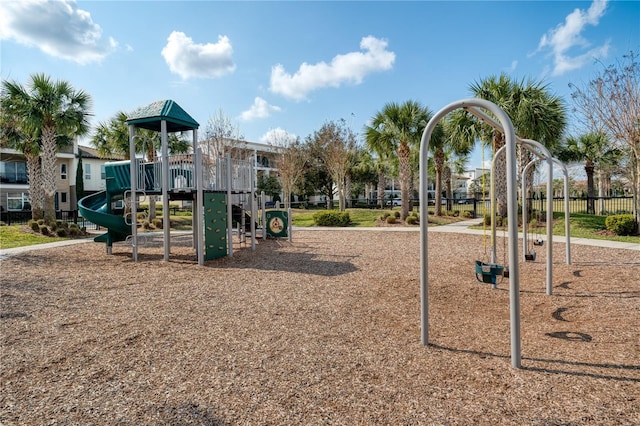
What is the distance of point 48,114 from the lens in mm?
17344

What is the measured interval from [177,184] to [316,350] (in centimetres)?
837

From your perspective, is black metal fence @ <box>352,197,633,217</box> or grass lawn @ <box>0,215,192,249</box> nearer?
grass lawn @ <box>0,215,192,249</box>

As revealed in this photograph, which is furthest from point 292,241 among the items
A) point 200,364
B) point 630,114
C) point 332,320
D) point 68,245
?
point 630,114

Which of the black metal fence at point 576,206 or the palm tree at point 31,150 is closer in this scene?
the palm tree at point 31,150

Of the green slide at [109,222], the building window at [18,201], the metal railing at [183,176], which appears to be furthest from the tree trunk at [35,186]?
the building window at [18,201]

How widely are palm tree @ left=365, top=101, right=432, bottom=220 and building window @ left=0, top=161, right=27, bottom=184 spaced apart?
31906 millimetres

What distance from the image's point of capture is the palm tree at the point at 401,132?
20987mm

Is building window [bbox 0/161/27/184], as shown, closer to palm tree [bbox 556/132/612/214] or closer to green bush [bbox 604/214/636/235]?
green bush [bbox 604/214/636/235]

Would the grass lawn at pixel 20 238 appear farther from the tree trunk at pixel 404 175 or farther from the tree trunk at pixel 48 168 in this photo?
the tree trunk at pixel 404 175

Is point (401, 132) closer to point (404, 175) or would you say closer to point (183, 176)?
point (404, 175)

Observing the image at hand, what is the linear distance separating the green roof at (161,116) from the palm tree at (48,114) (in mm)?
8983

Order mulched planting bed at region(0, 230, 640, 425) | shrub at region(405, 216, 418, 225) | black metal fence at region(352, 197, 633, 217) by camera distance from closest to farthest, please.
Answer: mulched planting bed at region(0, 230, 640, 425) → black metal fence at region(352, 197, 633, 217) → shrub at region(405, 216, 418, 225)

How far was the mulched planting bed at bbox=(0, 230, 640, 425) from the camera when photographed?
9.68 feet

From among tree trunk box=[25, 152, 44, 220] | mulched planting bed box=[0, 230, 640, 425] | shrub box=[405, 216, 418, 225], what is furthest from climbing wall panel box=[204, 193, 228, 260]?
tree trunk box=[25, 152, 44, 220]
